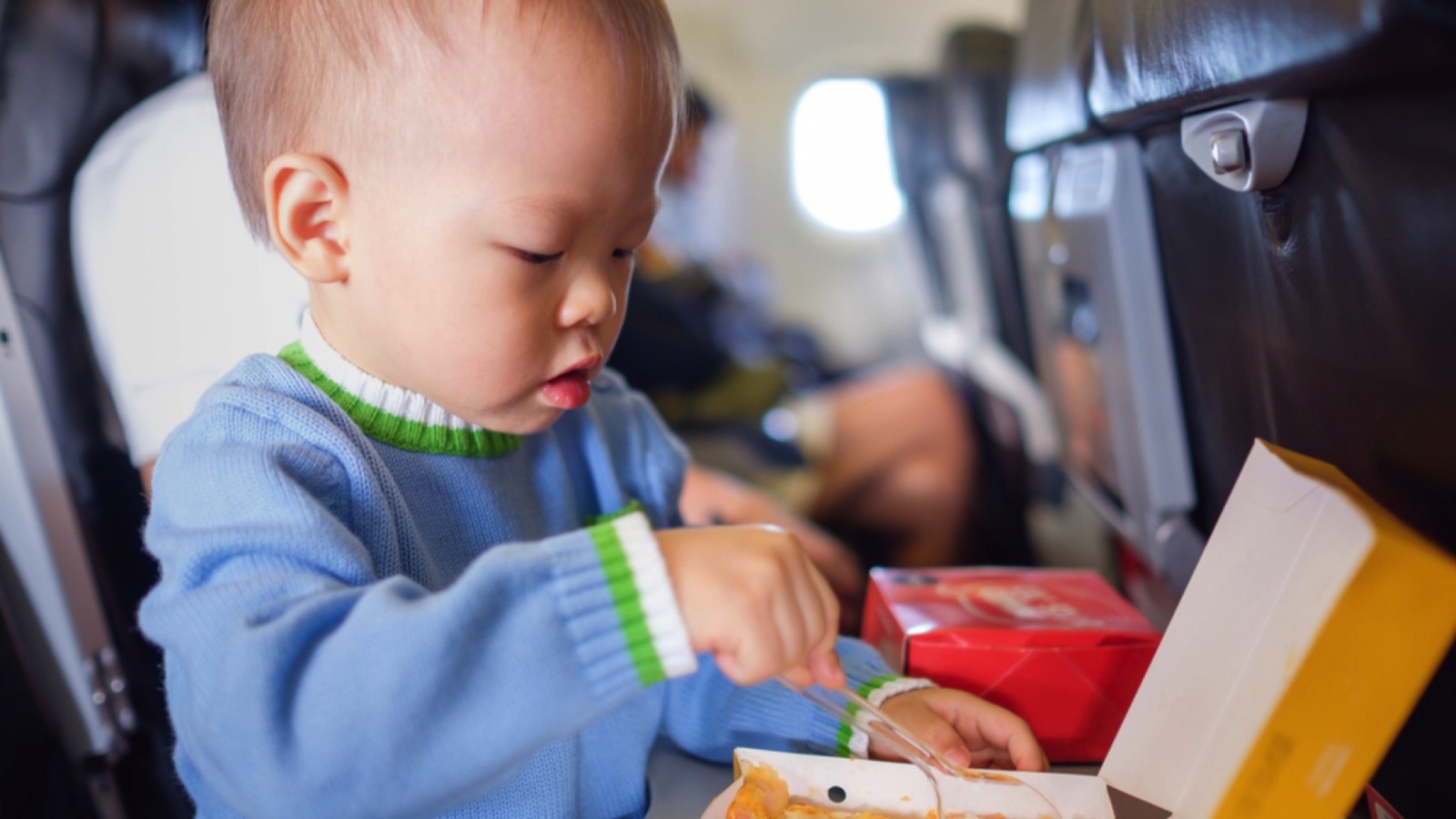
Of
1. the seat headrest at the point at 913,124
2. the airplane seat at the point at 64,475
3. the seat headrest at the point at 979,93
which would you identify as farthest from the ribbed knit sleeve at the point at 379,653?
the seat headrest at the point at 913,124

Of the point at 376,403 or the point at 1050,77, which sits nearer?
the point at 376,403

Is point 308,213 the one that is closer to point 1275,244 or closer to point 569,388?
point 569,388

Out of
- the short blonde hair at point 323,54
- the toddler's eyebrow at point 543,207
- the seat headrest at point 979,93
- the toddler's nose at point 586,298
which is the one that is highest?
the seat headrest at point 979,93

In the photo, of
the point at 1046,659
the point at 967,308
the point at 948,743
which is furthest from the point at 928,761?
the point at 967,308

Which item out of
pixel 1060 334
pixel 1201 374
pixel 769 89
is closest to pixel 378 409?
pixel 1201 374

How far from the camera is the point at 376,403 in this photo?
0.71 metres

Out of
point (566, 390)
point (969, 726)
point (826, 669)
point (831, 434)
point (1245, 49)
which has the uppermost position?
point (1245, 49)

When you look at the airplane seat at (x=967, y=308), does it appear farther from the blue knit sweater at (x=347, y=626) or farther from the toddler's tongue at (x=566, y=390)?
the blue knit sweater at (x=347, y=626)

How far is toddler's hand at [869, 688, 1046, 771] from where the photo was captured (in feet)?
2.36

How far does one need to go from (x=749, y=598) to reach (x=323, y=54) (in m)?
0.42

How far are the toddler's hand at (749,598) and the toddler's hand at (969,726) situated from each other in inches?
7.4

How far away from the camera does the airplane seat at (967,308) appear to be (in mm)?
2184

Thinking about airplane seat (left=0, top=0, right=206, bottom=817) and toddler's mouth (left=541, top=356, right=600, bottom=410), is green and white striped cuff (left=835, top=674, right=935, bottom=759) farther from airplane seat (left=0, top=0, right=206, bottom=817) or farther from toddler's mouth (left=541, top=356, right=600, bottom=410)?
airplane seat (left=0, top=0, right=206, bottom=817)

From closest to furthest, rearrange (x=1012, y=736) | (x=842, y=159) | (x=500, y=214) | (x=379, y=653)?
(x=379, y=653) → (x=500, y=214) → (x=1012, y=736) → (x=842, y=159)
